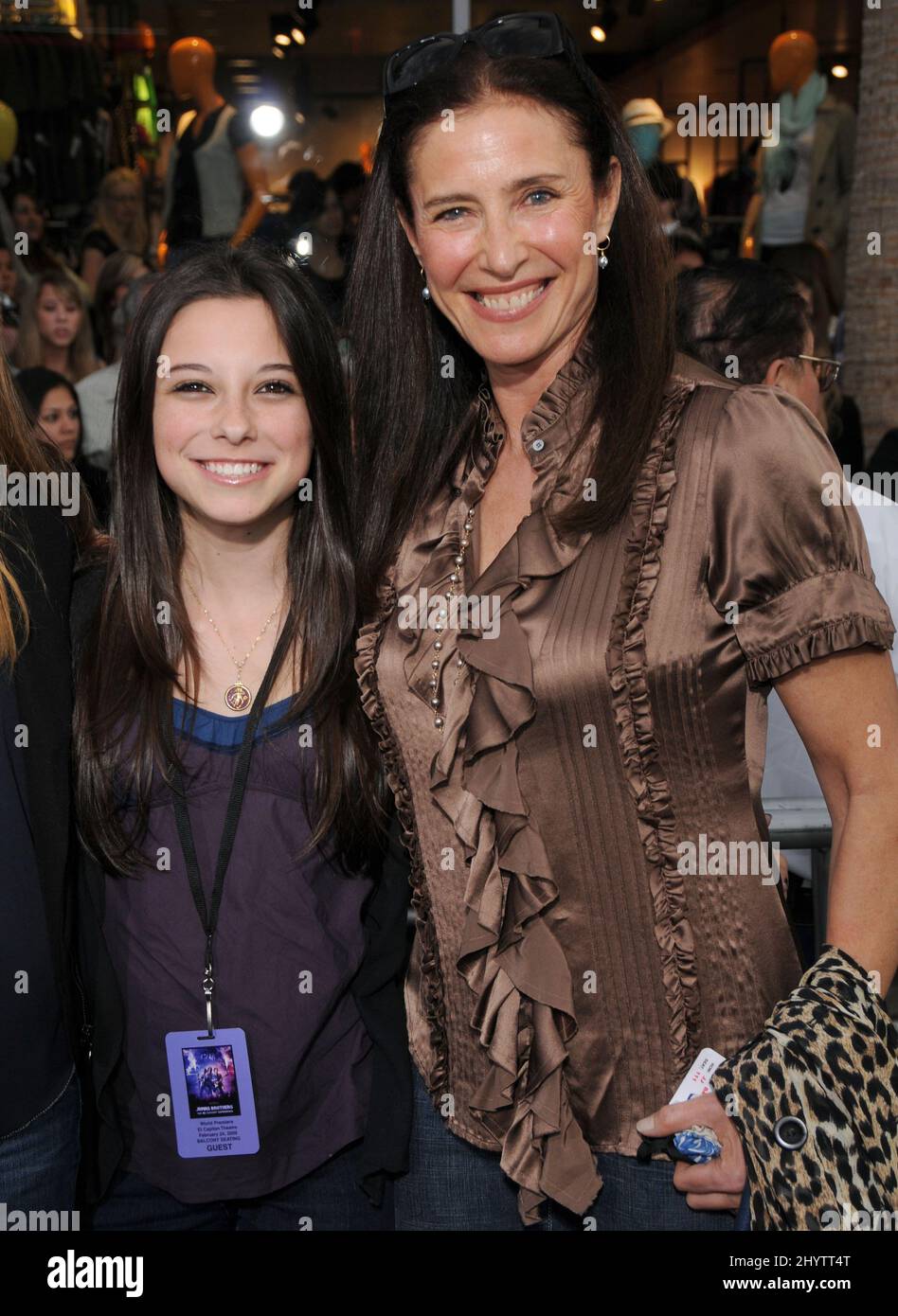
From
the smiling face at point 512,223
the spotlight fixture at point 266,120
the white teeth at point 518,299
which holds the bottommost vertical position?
the white teeth at point 518,299

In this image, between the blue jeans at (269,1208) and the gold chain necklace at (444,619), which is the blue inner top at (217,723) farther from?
the blue jeans at (269,1208)

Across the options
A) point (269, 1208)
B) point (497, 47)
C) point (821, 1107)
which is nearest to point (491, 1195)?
point (269, 1208)

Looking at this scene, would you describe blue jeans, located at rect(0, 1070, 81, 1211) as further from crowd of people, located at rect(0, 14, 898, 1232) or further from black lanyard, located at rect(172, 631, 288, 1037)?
black lanyard, located at rect(172, 631, 288, 1037)

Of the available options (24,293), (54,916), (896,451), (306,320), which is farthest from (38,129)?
(54,916)

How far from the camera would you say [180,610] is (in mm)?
2385

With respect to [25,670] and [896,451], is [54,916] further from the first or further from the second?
[896,451]

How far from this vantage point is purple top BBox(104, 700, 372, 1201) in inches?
85.0

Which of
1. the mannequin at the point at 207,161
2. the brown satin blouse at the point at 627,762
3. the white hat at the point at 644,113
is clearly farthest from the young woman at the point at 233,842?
the mannequin at the point at 207,161

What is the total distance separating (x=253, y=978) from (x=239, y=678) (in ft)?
1.62

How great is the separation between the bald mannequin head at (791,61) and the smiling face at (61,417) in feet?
11.4

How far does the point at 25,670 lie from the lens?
2.11m

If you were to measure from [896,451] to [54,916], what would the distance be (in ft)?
12.9

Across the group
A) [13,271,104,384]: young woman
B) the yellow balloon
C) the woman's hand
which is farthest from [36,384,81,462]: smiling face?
the woman's hand

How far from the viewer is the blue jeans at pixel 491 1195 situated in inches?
76.0
